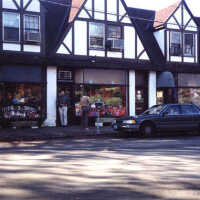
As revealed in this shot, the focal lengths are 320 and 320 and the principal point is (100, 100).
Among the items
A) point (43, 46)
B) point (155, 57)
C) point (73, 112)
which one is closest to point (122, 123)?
point (73, 112)

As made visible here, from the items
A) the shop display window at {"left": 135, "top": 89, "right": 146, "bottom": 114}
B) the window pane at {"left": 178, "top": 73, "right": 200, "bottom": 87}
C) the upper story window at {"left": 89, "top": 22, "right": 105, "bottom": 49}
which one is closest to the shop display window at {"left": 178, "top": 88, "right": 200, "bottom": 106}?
the window pane at {"left": 178, "top": 73, "right": 200, "bottom": 87}

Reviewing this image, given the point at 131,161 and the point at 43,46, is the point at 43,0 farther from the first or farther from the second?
the point at 131,161

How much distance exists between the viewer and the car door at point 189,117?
48.8 ft

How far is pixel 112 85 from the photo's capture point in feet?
64.2

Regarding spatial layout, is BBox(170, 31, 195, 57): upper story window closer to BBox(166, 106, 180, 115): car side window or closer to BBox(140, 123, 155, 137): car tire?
BBox(166, 106, 180, 115): car side window

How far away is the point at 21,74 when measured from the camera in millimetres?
Result: 17234

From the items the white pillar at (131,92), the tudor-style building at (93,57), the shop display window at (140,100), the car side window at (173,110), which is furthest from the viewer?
the shop display window at (140,100)

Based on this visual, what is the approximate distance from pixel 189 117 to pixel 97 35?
764cm

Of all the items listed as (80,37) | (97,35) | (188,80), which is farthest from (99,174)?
(188,80)

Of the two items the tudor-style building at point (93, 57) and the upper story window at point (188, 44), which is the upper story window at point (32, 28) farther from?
the upper story window at point (188, 44)

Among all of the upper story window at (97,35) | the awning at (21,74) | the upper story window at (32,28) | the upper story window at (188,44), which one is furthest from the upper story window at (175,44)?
the awning at (21,74)

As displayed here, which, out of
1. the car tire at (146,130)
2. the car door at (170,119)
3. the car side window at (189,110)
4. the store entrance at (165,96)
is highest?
the store entrance at (165,96)

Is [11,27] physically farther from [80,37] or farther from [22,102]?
[22,102]

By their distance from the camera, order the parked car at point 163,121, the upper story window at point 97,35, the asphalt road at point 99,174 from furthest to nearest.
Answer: the upper story window at point 97,35 < the parked car at point 163,121 < the asphalt road at point 99,174
